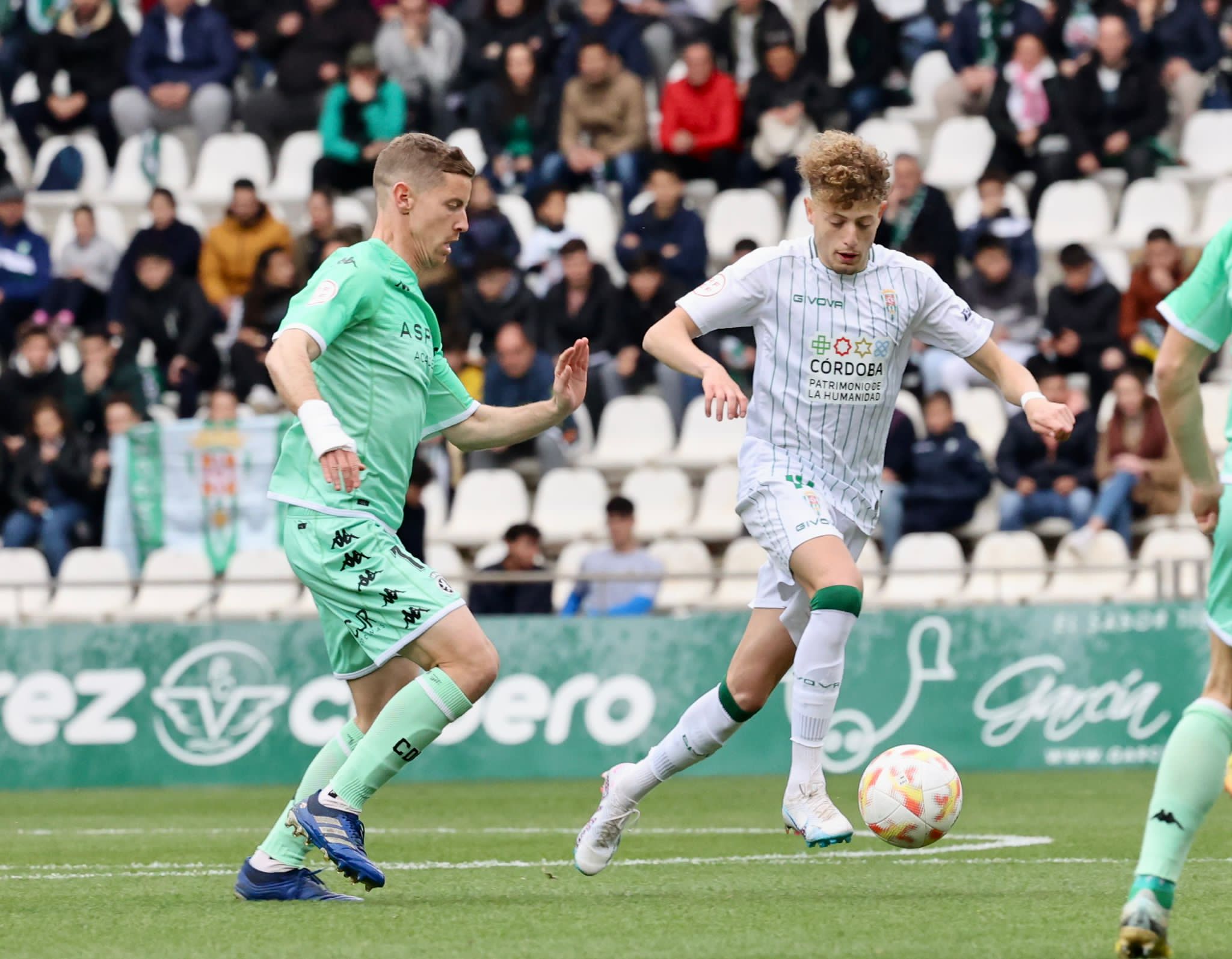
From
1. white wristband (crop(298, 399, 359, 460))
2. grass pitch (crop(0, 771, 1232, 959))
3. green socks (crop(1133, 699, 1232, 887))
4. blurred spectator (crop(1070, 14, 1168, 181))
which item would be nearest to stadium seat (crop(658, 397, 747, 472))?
blurred spectator (crop(1070, 14, 1168, 181))

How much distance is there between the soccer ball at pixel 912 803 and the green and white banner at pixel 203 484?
896 cm

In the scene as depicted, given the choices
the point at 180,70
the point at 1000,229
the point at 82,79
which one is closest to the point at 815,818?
the point at 1000,229

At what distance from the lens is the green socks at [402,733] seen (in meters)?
6.44

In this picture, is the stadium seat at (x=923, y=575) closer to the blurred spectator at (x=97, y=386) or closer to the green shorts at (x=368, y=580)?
the blurred spectator at (x=97, y=386)

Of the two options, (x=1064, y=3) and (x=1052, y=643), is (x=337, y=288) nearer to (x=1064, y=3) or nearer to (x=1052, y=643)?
(x=1052, y=643)

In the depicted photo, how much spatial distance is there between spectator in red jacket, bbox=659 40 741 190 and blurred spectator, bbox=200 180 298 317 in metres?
3.50

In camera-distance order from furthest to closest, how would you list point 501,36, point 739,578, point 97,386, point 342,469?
point 501,36 → point 97,386 → point 739,578 → point 342,469

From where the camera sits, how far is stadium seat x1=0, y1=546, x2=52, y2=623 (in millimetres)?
15305

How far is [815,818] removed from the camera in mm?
7078

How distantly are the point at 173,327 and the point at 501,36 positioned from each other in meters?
4.31

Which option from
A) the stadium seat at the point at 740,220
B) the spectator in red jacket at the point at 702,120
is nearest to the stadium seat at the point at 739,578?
the stadium seat at the point at 740,220

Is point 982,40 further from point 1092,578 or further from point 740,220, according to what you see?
point 1092,578

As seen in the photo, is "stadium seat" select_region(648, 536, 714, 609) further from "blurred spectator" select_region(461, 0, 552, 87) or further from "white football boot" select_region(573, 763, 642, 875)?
"white football boot" select_region(573, 763, 642, 875)

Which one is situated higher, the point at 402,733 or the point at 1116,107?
the point at 1116,107
